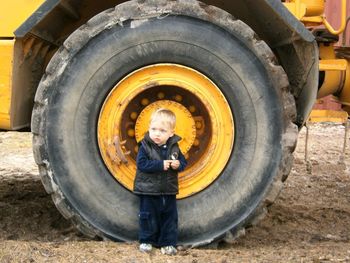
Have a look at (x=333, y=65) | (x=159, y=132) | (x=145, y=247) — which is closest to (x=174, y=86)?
(x=159, y=132)

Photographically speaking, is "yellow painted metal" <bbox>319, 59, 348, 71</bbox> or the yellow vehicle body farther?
"yellow painted metal" <bbox>319, 59, 348, 71</bbox>

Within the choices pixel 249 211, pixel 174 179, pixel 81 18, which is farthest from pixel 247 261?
pixel 81 18

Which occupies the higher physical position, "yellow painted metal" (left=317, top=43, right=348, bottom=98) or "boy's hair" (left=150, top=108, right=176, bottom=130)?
"yellow painted metal" (left=317, top=43, right=348, bottom=98)

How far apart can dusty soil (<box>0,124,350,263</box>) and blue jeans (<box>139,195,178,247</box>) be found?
0.28 feet

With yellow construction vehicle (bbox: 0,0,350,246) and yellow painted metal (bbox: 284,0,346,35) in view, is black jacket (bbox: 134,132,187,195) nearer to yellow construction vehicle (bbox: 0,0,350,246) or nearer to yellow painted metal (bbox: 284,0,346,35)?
yellow construction vehicle (bbox: 0,0,350,246)

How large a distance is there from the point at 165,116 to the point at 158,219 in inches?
22.1

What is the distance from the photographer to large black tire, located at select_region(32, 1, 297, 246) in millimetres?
3436

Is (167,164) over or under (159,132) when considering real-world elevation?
under

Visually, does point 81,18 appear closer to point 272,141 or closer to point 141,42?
point 141,42

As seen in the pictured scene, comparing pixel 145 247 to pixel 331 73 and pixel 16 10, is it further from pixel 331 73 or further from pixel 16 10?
pixel 331 73

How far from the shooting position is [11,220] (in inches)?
172

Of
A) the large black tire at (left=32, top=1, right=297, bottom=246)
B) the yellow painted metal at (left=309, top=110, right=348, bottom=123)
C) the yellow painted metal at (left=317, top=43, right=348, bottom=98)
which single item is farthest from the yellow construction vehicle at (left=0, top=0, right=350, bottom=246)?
the yellow painted metal at (left=309, top=110, right=348, bottom=123)

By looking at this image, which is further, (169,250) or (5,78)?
(5,78)

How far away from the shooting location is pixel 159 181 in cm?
344
